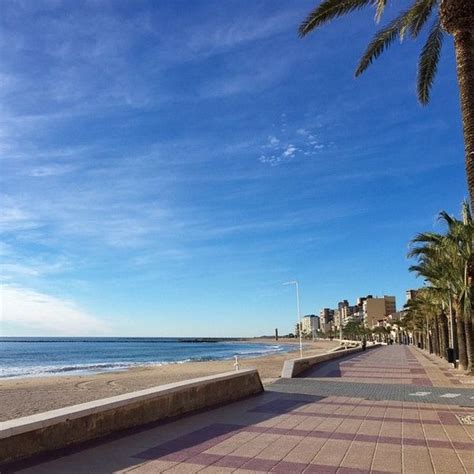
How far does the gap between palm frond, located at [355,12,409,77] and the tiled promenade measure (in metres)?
6.94

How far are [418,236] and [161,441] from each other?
62.8 feet

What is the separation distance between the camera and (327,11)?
9094 mm

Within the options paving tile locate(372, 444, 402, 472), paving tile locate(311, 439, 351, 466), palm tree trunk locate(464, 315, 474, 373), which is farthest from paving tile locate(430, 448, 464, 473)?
palm tree trunk locate(464, 315, 474, 373)

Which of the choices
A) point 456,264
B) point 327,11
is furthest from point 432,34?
point 456,264

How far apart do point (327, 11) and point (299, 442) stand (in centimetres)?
727

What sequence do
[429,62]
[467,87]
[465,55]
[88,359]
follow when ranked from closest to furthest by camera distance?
[467,87], [465,55], [429,62], [88,359]

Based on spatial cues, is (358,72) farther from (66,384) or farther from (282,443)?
(66,384)

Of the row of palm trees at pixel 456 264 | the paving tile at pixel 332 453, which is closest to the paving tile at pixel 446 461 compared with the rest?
the paving tile at pixel 332 453

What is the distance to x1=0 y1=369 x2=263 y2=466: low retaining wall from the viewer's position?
18.0 feet

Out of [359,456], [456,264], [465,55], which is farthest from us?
[456,264]

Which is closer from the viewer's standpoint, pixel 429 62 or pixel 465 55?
pixel 465 55

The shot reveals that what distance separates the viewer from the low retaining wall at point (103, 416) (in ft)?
18.0

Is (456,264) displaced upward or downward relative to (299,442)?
upward

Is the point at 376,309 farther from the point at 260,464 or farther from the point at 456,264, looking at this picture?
the point at 260,464
